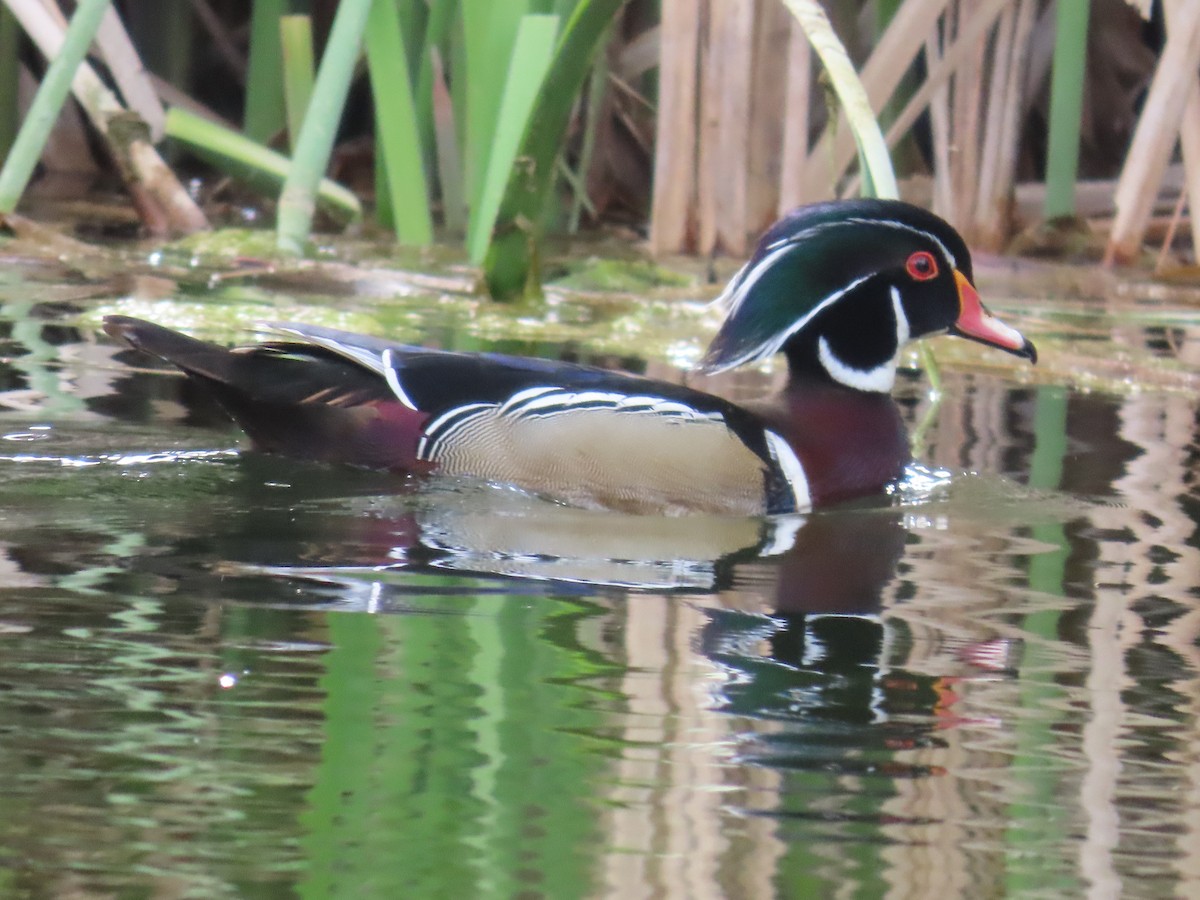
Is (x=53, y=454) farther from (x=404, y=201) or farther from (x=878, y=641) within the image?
(x=404, y=201)

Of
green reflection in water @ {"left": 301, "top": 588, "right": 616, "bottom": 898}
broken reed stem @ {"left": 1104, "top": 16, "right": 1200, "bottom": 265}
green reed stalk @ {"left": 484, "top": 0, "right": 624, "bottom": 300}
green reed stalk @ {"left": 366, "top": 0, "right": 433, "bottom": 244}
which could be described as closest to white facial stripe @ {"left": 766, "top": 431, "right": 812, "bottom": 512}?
green reflection in water @ {"left": 301, "top": 588, "right": 616, "bottom": 898}

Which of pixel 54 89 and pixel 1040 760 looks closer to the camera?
pixel 1040 760

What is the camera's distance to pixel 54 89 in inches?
224

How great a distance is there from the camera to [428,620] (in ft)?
9.57

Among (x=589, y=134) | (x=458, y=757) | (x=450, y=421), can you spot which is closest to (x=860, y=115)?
(x=450, y=421)

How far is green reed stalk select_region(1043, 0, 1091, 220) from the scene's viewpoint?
6.70 meters

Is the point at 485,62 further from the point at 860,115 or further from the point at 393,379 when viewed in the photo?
the point at 860,115

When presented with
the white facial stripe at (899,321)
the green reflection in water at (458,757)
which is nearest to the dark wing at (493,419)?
the white facial stripe at (899,321)

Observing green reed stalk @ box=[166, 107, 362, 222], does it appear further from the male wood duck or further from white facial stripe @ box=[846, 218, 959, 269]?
white facial stripe @ box=[846, 218, 959, 269]

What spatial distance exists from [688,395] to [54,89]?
2.63m

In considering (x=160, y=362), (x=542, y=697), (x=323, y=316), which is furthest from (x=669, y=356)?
(x=542, y=697)

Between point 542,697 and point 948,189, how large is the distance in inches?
193

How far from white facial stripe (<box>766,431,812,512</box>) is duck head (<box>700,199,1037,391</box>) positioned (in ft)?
0.95

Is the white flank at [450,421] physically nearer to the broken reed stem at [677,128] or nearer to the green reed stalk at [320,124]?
the green reed stalk at [320,124]
